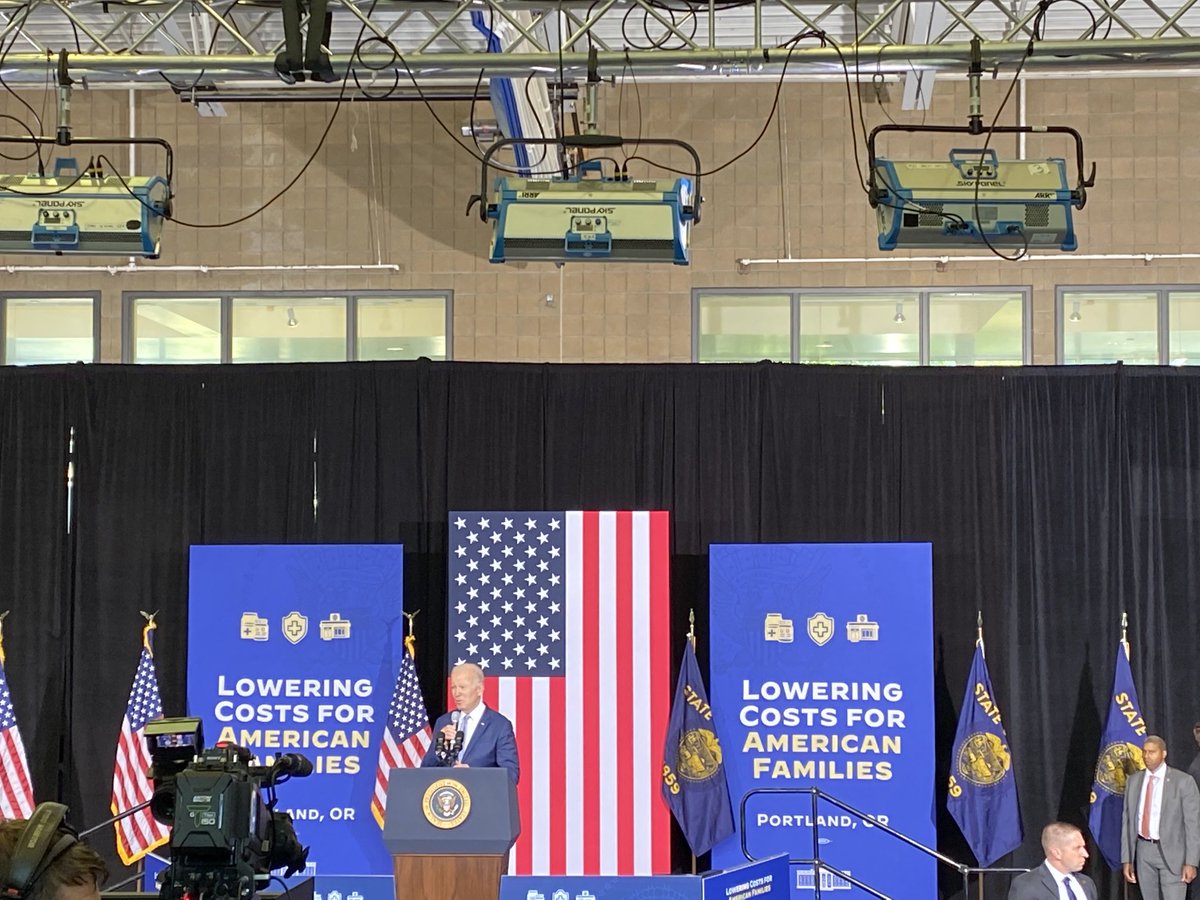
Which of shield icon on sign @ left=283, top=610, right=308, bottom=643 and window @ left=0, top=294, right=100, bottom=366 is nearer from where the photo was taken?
shield icon on sign @ left=283, top=610, right=308, bottom=643

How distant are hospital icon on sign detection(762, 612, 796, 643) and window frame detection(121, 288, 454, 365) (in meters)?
4.08

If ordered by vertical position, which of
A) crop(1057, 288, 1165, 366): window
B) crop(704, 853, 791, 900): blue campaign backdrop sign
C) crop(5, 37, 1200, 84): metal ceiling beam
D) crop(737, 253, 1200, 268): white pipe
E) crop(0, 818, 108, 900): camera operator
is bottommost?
crop(704, 853, 791, 900): blue campaign backdrop sign

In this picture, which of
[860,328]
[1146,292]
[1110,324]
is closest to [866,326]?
[860,328]

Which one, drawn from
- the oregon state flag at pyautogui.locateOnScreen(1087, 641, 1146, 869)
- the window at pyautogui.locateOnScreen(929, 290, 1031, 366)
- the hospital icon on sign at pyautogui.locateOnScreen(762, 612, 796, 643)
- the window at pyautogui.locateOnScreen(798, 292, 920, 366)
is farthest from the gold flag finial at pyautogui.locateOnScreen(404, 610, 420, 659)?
the window at pyautogui.locateOnScreen(929, 290, 1031, 366)

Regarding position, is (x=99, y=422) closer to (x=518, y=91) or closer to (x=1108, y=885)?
(x=518, y=91)

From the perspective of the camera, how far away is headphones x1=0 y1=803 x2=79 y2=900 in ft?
6.98

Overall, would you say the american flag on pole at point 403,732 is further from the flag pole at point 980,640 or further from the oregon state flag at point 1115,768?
the oregon state flag at point 1115,768

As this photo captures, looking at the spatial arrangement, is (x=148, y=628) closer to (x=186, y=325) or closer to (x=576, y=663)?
(x=576, y=663)

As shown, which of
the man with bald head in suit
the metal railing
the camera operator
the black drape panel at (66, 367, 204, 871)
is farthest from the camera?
the black drape panel at (66, 367, 204, 871)

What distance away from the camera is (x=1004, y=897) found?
30.1ft

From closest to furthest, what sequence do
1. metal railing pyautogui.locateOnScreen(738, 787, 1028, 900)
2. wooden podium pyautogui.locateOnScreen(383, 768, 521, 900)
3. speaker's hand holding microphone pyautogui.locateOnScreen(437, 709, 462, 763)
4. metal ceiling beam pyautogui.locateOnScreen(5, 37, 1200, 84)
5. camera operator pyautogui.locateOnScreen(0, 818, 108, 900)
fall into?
1. camera operator pyautogui.locateOnScreen(0, 818, 108, 900)
2. wooden podium pyautogui.locateOnScreen(383, 768, 521, 900)
3. metal ceiling beam pyautogui.locateOnScreen(5, 37, 1200, 84)
4. speaker's hand holding microphone pyautogui.locateOnScreen(437, 709, 462, 763)
5. metal railing pyautogui.locateOnScreen(738, 787, 1028, 900)

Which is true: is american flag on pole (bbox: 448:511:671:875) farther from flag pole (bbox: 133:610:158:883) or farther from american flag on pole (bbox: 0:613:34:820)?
american flag on pole (bbox: 0:613:34:820)

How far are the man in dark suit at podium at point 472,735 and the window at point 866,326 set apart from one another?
15.4 ft

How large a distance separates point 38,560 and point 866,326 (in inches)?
243
